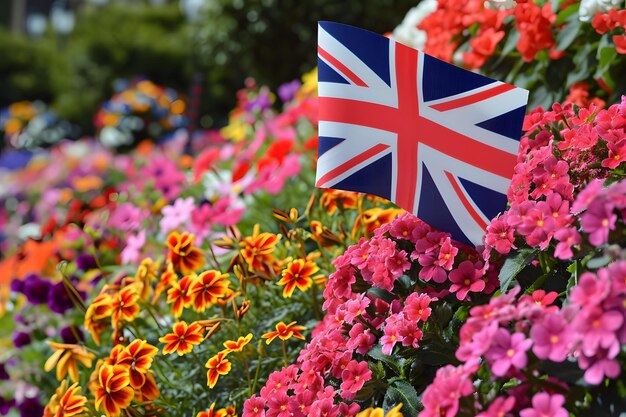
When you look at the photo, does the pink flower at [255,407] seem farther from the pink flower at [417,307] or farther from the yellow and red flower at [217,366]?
the pink flower at [417,307]

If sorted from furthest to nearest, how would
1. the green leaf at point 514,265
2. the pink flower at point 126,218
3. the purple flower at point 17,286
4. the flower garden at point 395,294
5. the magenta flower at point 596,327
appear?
the pink flower at point 126,218, the purple flower at point 17,286, the green leaf at point 514,265, the flower garden at point 395,294, the magenta flower at point 596,327

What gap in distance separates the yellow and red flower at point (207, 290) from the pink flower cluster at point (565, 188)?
573mm

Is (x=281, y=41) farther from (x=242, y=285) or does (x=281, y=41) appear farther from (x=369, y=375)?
(x=369, y=375)

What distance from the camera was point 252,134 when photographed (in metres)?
3.76

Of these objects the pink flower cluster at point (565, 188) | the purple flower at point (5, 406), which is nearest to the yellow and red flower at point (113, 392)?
the pink flower cluster at point (565, 188)

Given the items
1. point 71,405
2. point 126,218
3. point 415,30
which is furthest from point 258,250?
point 415,30

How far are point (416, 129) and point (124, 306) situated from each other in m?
0.76

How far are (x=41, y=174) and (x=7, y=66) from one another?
1027cm

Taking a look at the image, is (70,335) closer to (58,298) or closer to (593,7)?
(58,298)

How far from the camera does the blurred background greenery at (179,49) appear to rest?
4582 mm

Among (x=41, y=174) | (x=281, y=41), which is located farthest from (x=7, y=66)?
(x=281, y=41)

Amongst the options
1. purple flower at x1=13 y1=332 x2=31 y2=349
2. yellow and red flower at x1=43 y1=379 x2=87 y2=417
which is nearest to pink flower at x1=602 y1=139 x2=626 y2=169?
yellow and red flower at x1=43 y1=379 x2=87 y2=417

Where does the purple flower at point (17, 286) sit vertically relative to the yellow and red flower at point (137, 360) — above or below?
below

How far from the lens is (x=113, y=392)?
1.40m
